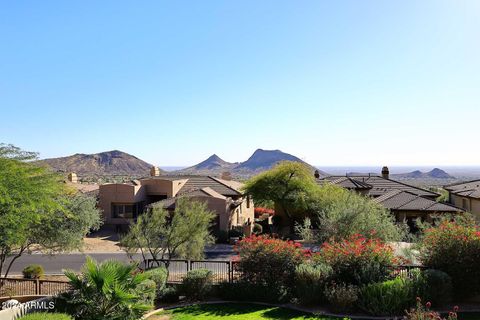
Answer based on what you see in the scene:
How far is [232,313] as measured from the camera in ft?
51.3

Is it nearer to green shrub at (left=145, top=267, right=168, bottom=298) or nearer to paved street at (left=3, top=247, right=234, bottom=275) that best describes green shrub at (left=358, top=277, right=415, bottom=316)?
green shrub at (left=145, top=267, right=168, bottom=298)

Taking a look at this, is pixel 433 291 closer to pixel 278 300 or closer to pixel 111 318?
pixel 278 300

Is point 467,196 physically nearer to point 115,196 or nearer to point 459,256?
point 459,256

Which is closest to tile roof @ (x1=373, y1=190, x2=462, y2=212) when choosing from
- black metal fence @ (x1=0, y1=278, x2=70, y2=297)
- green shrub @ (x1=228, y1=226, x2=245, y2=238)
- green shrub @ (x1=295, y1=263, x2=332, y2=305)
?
green shrub @ (x1=228, y1=226, x2=245, y2=238)

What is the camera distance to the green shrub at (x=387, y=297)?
1459cm

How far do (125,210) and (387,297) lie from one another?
34.7 meters

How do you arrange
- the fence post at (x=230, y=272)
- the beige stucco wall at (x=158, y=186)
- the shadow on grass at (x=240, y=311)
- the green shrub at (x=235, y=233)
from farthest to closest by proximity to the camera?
the beige stucco wall at (x=158, y=186)
the green shrub at (x=235, y=233)
the fence post at (x=230, y=272)
the shadow on grass at (x=240, y=311)

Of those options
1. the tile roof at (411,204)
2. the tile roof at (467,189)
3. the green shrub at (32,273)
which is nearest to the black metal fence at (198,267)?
the green shrub at (32,273)

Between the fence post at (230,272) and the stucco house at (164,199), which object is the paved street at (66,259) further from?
the fence post at (230,272)

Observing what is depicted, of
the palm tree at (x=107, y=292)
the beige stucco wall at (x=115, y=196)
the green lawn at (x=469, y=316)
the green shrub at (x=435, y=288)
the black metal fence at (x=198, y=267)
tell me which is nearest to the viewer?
the palm tree at (x=107, y=292)

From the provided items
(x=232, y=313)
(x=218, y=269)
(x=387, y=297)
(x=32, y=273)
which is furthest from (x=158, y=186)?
(x=387, y=297)

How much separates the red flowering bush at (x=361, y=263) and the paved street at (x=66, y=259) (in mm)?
14478

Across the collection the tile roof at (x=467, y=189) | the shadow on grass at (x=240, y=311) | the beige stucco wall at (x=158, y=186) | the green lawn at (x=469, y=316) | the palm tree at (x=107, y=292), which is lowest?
the shadow on grass at (x=240, y=311)

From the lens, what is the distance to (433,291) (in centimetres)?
1498
